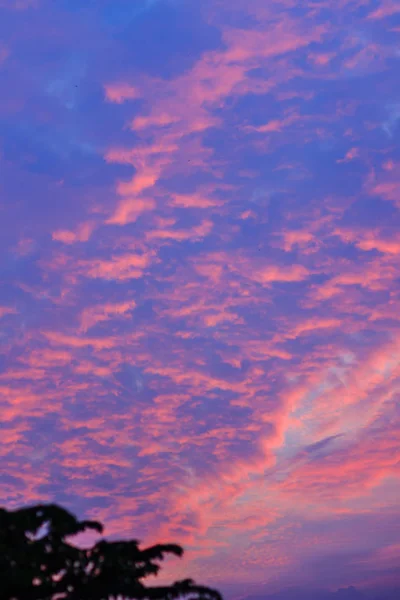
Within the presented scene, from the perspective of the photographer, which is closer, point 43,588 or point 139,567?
point 43,588

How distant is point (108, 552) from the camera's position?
97.7 feet

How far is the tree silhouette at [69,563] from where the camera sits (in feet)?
94.1

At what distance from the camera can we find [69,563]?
97.3ft

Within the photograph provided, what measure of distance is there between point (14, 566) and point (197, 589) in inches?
296

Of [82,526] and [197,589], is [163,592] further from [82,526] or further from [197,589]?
[82,526]

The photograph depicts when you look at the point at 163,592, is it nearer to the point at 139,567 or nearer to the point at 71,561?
the point at 139,567

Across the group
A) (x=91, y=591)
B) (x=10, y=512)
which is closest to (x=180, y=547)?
(x=91, y=591)

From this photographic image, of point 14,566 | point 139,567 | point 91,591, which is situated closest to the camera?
point 14,566

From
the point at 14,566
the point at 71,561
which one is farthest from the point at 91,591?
the point at 14,566

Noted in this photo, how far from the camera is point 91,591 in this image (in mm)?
29203

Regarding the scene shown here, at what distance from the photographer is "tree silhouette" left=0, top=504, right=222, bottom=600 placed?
28688 millimetres

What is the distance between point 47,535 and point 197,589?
619cm

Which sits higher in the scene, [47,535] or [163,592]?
[47,535]

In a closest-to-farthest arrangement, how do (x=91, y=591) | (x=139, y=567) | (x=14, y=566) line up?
(x=14, y=566), (x=91, y=591), (x=139, y=567)
